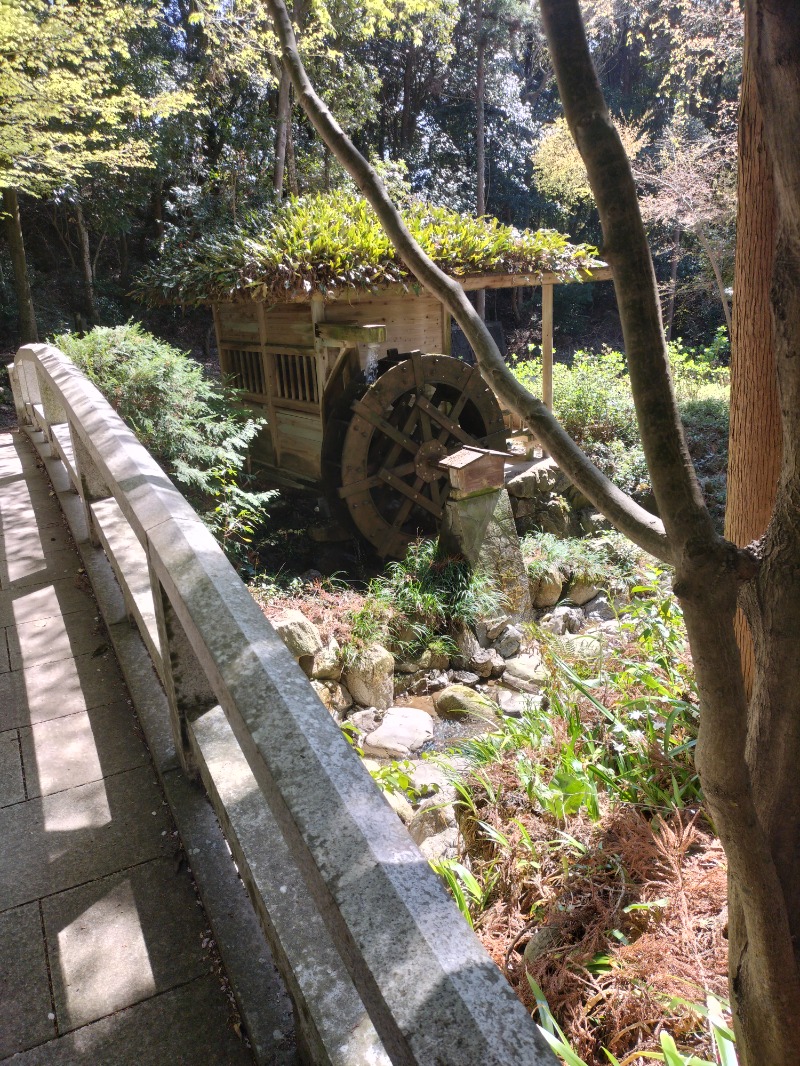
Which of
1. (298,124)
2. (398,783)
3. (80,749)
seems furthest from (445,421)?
(298,124)

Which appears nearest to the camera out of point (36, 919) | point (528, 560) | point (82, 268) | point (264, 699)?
point (264, 699)

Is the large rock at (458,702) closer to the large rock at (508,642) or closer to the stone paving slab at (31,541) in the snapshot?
the large rock at (508,642)

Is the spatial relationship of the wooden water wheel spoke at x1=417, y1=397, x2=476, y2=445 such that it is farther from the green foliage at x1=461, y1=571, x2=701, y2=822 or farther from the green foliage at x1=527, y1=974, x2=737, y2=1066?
the green foliage at x1=527, y1=974, x2=737, y2=1066

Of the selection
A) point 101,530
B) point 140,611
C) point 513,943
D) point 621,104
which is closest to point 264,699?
point 140,611

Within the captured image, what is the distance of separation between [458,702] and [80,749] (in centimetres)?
415

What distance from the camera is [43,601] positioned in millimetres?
3047

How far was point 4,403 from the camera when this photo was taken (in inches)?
472

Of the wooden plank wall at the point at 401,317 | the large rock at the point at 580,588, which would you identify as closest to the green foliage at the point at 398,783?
the large rock at the point at 580,588

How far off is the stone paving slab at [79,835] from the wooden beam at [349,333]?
236 inches

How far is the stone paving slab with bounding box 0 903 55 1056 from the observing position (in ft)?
4.26

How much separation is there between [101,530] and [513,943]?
1992 mm

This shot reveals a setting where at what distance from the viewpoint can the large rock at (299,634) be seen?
18.4 feet

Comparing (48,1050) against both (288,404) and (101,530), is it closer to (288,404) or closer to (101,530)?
(101,530)

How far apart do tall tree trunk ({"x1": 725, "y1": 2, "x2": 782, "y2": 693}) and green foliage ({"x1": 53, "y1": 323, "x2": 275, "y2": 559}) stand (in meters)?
4.94
